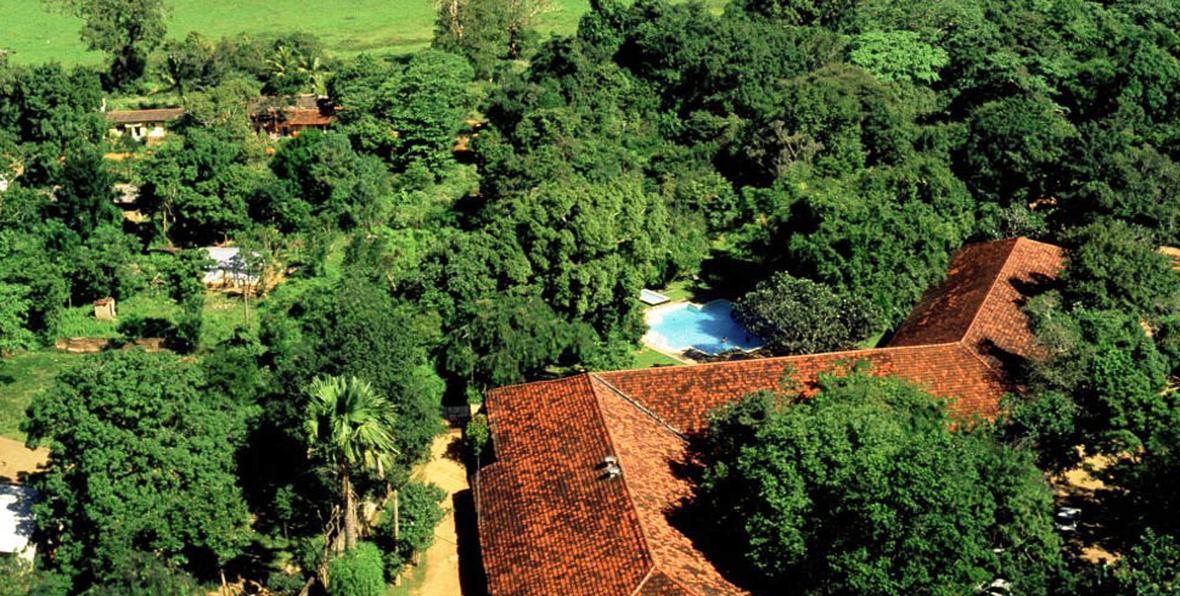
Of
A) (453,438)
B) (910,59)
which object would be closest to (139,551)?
(453,438)

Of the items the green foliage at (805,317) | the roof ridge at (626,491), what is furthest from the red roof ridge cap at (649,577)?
the green foliage at (805,317)

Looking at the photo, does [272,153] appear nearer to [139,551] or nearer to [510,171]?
[510,171]

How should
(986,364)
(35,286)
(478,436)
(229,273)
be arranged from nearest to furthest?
(478,436) → (986,364) → (35,286) → (229,273)

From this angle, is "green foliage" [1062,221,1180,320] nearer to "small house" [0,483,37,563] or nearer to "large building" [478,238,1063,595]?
"large building" [478,238,1063,595]

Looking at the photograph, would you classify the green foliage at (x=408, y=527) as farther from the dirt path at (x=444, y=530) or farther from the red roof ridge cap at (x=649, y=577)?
the red roof ridge cap at (x=649, y=577)

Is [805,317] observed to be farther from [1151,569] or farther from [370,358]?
[1151,569]

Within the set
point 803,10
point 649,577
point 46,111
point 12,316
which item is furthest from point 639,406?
point 803,10
